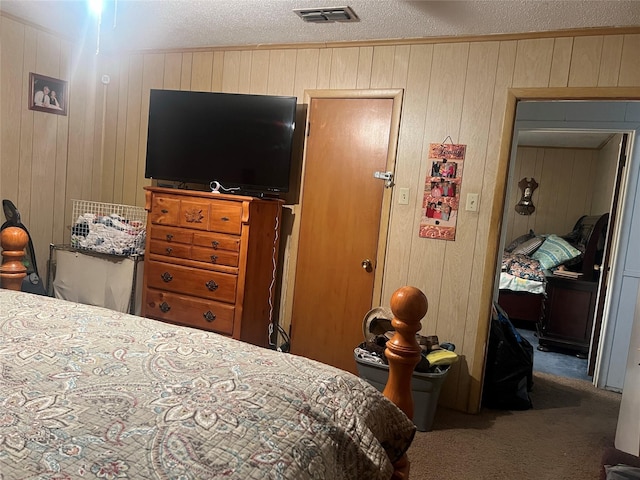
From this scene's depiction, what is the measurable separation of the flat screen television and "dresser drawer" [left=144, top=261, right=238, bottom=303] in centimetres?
60

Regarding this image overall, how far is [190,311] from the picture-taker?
3.13 meters

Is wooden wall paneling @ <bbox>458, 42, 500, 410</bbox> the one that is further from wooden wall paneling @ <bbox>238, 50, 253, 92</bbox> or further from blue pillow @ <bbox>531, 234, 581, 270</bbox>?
blue pillow @ <bbox>531, 234, 581, 270</bbox>

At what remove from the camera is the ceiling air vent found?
8.73 feet

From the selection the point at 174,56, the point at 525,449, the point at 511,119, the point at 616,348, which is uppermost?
the point at 174,56

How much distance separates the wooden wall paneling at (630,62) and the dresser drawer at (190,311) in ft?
8.32

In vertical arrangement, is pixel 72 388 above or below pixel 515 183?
below

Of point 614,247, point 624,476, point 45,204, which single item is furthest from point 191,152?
point 614,247

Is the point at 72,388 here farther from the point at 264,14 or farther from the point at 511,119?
the point at 511,119

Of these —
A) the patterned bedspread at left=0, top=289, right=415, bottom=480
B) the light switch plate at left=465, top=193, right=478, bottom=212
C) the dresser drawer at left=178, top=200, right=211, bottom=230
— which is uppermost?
the light switch plate at left=465, top=193, right=478, bottom=212

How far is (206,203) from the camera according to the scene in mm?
3037

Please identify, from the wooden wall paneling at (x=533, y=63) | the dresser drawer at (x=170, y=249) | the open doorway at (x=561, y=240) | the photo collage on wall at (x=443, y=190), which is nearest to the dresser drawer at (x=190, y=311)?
the dresser drawer at (x=170, y=249)

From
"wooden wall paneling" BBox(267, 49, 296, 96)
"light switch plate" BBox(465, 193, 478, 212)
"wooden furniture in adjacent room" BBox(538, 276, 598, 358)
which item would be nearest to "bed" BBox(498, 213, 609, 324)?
"wooden furniture in adjacent room" BBox(538, 276, 598, 358)

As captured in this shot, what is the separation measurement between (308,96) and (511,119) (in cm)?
130

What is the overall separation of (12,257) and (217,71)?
205 centimetres
